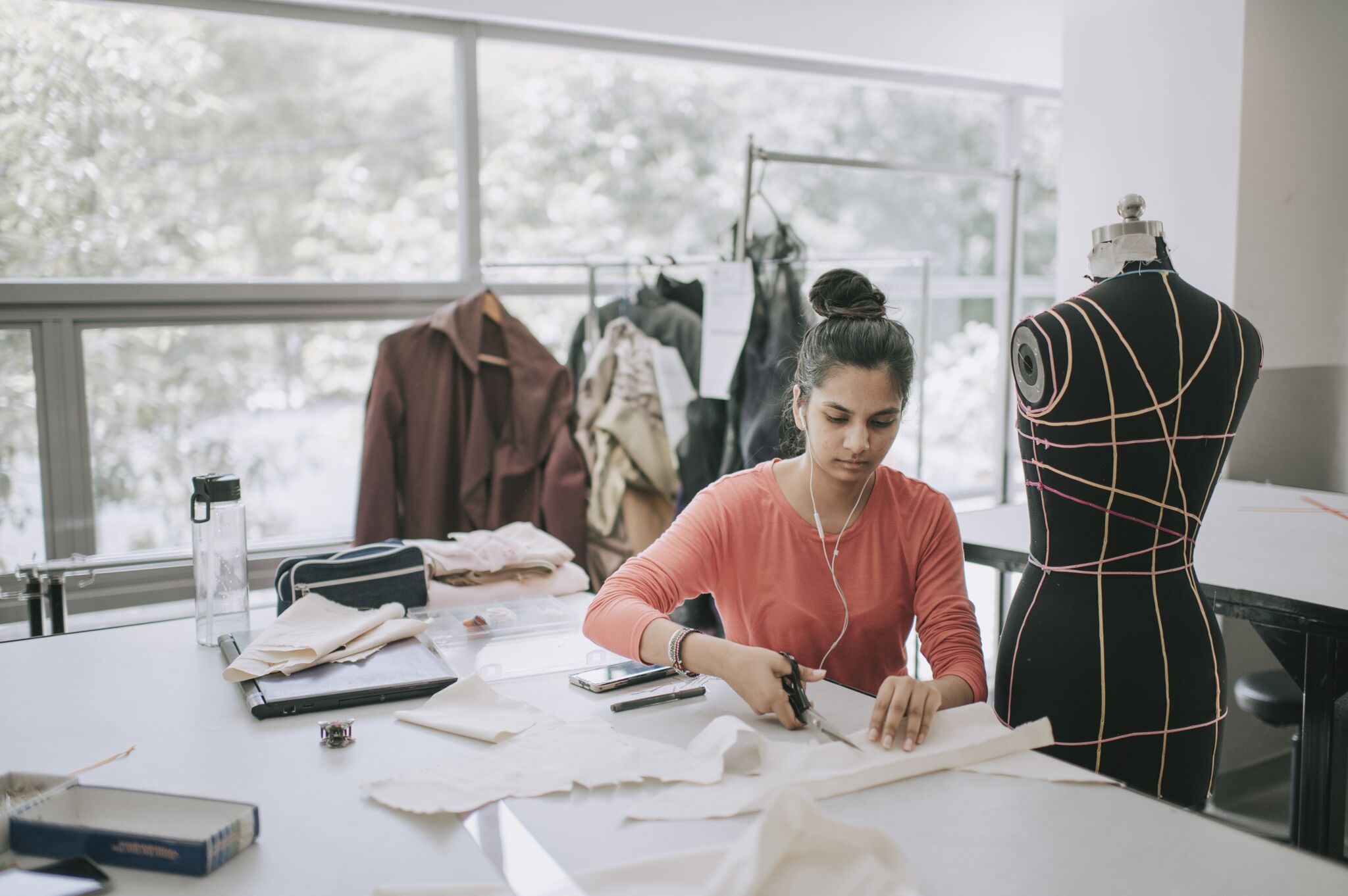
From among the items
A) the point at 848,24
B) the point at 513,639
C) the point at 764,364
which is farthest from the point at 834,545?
the point at 848,24

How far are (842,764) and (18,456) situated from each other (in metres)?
2.43

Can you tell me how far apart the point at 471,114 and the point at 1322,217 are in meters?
2.50

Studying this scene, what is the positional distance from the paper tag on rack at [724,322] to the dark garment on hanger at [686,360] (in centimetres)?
6

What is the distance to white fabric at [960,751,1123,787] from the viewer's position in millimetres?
1112

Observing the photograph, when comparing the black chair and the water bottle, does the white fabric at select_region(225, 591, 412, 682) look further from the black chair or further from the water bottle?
the black chair

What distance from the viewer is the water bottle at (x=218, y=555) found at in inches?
67.0

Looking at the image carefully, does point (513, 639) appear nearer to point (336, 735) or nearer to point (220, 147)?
point (336, 735)

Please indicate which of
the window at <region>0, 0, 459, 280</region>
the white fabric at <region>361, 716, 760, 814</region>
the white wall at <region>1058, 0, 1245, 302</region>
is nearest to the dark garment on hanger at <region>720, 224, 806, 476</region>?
the white wall at <region>1058, 0, 1245, 302</region>

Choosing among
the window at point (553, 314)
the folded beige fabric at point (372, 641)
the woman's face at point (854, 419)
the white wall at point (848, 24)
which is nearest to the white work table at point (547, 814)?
the folded beige fabric at point (372, 641)

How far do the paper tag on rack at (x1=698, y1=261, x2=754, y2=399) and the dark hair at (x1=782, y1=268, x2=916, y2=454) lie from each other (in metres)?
1.14

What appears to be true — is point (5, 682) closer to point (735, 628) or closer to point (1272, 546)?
point (735, 628)

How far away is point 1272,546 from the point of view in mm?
1972

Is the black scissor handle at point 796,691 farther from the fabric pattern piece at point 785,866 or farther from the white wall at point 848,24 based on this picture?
the white wall at point 848,24

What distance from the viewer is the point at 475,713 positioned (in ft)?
4.37
